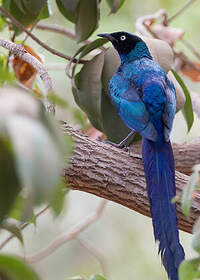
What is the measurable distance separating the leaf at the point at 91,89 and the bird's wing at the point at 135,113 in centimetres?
14

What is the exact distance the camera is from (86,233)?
6840mm

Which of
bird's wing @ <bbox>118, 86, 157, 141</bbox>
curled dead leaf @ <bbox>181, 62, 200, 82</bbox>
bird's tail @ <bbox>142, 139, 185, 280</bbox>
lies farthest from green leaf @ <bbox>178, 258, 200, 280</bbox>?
curled dead leaf @ <bbox>181, 62, 200, 82</bbox>

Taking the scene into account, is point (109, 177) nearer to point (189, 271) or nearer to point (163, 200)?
point (163, 200)

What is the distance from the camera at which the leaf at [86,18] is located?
127 inches

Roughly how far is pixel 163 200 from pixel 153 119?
0.53 metres

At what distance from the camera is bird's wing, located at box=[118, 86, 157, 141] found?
2.81m

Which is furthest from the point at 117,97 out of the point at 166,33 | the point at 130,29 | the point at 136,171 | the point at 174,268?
the point at 130,29

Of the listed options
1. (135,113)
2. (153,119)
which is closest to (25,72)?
(135,113)

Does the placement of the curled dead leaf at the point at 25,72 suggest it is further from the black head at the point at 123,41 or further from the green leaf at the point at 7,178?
the green leaf at the point at 7,178

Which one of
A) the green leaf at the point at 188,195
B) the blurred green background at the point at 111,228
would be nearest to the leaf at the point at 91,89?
the green leaf at the point at 188,195

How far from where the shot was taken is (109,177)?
2.68 metres

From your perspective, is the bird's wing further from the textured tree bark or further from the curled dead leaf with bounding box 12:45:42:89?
the curled dead leaf with bounding box 12:45:42:89

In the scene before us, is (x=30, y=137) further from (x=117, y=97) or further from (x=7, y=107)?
(x=117, y=97)

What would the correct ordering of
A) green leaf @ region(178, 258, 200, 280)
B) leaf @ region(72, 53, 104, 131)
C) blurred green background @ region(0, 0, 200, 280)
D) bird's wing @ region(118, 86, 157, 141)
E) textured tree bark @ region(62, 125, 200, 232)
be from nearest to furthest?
1. green leaf @ region(178, 258, 200, 280)
2. textured tree bark @ region(62, 125, 200, 232)
3. bird's wing @ region(118, 86, 157, 141)
4. leaf @ region(72, 53, 104, 131)
5. blurred green background @ region(0, 0, 200, 280)
